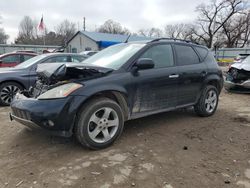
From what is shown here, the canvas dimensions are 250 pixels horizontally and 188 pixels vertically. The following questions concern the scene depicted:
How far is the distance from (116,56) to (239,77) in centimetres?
571

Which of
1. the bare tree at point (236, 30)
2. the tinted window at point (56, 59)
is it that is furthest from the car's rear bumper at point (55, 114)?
the bare tree at point (236, 30)

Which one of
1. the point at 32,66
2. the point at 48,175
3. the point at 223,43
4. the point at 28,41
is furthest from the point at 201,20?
the point at 48,175

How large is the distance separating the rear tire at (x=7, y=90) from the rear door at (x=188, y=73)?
4185mm

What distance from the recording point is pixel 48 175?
2885mm

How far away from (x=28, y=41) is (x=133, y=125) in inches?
2555

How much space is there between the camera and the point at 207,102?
5473 mm

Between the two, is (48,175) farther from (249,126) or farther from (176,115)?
(249,126)

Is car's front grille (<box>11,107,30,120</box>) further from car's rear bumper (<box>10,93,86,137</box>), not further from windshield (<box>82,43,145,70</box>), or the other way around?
windshield (<box>82,43,145,70</box>)

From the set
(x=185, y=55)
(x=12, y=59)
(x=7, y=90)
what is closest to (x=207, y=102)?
(x=185, y=55)

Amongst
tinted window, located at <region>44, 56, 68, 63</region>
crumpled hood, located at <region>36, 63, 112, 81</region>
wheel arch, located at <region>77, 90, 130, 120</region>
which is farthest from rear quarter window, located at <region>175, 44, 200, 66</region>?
tinted window, located at <region>44, 56, 68, 63</region>

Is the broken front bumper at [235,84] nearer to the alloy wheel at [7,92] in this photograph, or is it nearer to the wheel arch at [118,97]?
the wheel arch at [118,97]

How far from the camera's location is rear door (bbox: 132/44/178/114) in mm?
4043

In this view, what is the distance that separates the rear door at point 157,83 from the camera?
4.04 m

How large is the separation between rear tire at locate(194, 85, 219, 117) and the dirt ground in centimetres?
58
